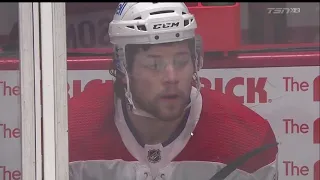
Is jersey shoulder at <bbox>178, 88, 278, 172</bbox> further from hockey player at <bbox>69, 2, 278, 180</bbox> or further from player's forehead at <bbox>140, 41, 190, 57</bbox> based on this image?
player's forehead at <bbox>140, 41, 190, 57</bbox>

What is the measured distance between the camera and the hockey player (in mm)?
3568

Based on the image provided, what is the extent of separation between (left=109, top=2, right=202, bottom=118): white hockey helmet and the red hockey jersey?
0.17 meters

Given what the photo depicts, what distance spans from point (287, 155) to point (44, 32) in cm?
108

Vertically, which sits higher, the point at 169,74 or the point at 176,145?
the point at 169,74

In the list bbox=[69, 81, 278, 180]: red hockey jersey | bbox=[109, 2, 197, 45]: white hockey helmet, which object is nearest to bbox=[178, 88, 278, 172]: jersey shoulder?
bbox=[69, 81, 278, 180]: red hockey jersey

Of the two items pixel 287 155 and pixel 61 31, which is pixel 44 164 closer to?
pixel 61 31

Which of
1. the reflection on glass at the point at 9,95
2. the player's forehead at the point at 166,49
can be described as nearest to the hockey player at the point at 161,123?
the player's forehead at the point at 166,49

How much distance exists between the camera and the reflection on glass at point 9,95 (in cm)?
356

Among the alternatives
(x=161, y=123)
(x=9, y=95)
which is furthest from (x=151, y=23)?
(x=9, y=95)

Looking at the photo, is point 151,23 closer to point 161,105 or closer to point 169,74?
point 169,74

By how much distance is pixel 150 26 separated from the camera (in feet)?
11.6

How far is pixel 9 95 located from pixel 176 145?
27.5 inches

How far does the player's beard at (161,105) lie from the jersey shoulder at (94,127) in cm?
11

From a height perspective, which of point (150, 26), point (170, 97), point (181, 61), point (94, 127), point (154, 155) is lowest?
point (154, 155)
